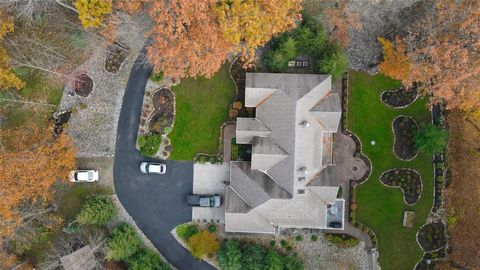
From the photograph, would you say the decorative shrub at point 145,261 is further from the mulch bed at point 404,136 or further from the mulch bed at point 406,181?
the mulch bed at point 404,136

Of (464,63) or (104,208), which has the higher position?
(464,63)

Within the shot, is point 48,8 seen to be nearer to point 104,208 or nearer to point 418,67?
point 104,208

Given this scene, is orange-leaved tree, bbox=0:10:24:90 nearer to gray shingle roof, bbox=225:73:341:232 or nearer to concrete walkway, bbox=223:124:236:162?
concrete walkway, bbox=223:124:236:162

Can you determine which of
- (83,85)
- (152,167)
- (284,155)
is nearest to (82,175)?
(152,167)

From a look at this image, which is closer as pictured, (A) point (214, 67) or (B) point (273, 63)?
(A) point (214, 67)

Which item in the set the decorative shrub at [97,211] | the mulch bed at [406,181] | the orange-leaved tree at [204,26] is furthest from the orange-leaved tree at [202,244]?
the mulch bed at [406,181]

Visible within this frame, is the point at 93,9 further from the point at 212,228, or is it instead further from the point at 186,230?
the point at 212,228

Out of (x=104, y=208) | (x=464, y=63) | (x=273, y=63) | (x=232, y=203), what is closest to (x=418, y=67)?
(x=464, y=63)
